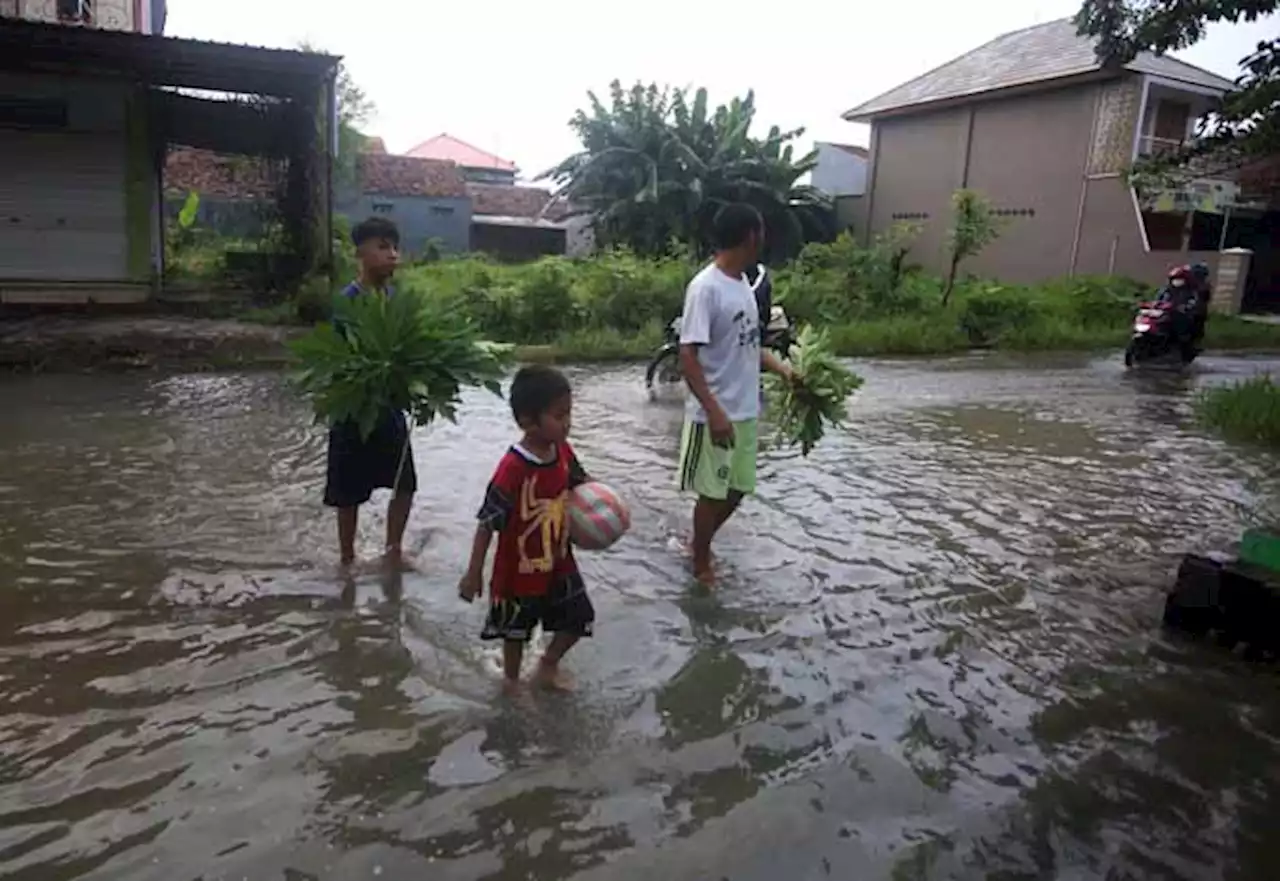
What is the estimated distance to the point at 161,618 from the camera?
14.4 feet

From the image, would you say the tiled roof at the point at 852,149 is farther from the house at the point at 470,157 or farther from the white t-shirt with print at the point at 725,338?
the white t-shirt with print at the point at 725,338

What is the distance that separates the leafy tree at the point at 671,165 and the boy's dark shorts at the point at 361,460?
2418 cm

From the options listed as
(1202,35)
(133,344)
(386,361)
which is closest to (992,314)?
(1202,35)

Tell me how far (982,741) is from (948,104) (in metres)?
29.0

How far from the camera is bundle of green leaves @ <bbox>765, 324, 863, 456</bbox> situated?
5.56 metres

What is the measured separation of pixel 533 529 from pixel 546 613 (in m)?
0.34

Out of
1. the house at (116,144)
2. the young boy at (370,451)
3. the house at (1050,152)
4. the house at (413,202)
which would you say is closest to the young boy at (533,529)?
the young boy at (370,451)

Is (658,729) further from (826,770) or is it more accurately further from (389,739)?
(389,739)

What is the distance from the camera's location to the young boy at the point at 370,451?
188 inches

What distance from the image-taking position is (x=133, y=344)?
38.2 feet

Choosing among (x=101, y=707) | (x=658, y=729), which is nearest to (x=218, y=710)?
(x=101, y=707)

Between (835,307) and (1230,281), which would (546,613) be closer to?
(835,307)

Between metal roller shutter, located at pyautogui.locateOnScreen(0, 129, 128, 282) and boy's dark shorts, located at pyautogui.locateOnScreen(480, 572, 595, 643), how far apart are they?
1333 centimetres

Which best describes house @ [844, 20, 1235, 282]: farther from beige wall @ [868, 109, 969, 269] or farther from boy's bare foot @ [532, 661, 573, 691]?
boy's bare foot @ [532, 661, 573, 691]
